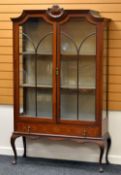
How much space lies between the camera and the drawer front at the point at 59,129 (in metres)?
4.13

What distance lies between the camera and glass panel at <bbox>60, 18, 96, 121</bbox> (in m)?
4.16

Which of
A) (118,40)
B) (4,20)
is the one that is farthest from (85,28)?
(4,20)

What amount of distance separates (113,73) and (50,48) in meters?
0.81

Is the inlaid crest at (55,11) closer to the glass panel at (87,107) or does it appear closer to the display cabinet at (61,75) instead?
the display cabinet at (61,75)

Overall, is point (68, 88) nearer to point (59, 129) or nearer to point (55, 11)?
point (59, 129)

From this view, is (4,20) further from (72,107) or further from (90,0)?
(72,107)

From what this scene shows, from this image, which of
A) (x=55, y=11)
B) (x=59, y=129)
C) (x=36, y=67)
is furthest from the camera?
(x=36, y=67)

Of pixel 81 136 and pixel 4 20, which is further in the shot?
pixel 4 20

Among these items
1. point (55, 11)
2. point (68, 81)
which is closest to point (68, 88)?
point (68, 81)

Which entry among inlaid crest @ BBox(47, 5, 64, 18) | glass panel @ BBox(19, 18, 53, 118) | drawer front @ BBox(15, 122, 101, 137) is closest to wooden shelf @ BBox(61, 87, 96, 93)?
glass panel @ BBox(19, 18, 53, 118)

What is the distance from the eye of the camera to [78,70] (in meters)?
4.26

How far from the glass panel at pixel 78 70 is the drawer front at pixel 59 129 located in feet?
0.37

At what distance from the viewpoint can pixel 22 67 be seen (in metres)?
4.38

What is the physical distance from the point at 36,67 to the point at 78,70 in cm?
51
